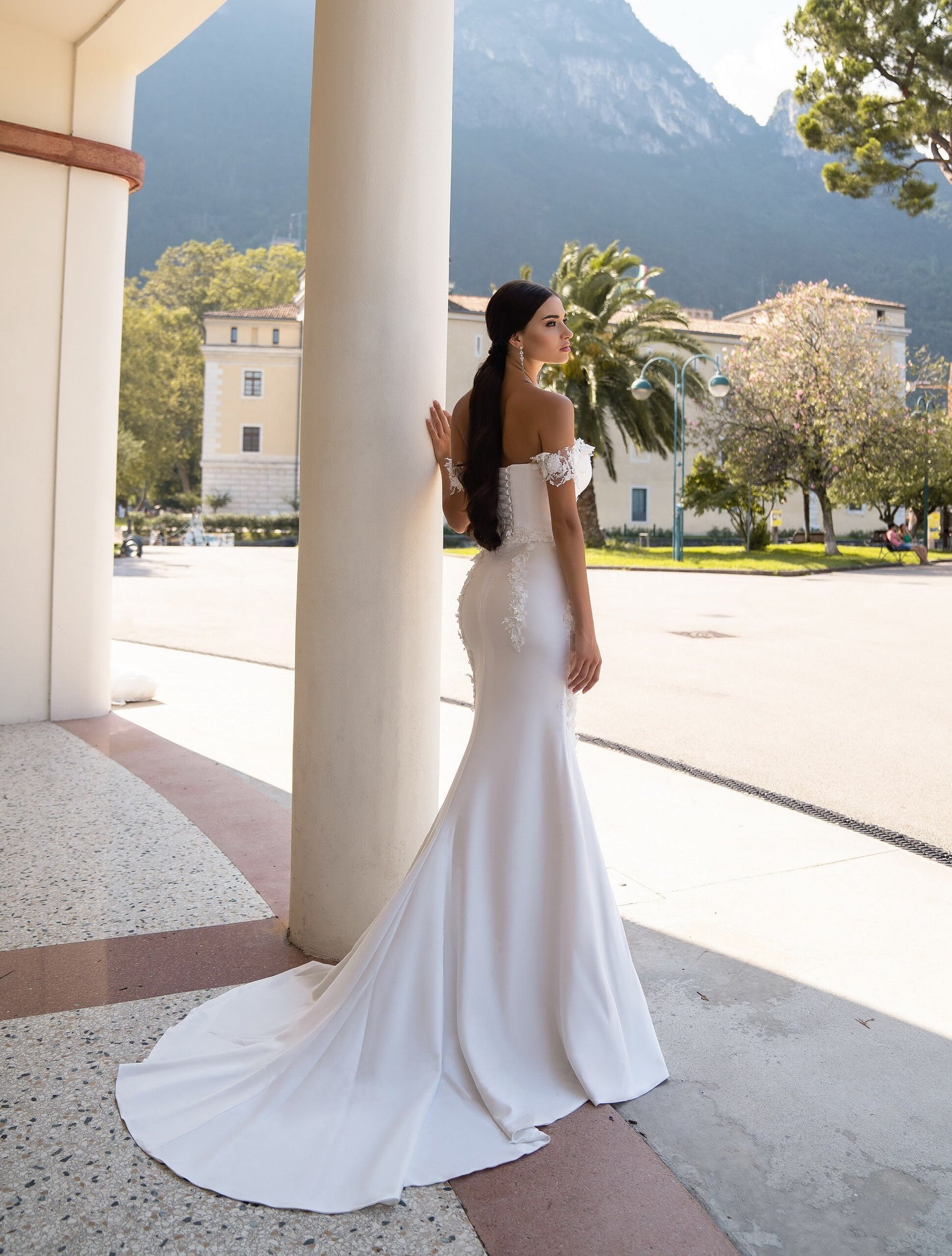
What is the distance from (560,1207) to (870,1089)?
0.87m

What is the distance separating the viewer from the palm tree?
28297mm

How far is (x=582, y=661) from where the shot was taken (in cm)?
252

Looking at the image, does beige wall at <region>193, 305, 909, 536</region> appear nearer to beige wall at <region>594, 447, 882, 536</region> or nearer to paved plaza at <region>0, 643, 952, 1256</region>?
beige wall at <region>594, 447, 882, 536</region>

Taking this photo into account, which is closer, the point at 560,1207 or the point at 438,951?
the point at 560,1207

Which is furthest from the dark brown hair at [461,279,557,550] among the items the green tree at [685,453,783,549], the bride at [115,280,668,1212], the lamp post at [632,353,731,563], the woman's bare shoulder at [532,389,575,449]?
the green tree at [685,453,783,549]

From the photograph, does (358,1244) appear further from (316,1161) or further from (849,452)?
(849,452)

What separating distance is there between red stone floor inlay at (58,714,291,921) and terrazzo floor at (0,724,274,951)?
0.06 m

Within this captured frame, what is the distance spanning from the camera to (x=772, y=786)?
210 inches

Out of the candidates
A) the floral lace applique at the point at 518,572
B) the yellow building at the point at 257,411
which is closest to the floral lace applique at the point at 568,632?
the floral lace applique at the point at 518,572

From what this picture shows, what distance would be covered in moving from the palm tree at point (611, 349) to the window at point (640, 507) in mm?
16994

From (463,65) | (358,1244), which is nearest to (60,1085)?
(358,1244)

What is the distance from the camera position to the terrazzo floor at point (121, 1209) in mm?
1782

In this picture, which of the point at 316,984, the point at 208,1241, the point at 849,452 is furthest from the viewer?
the point at 849,452

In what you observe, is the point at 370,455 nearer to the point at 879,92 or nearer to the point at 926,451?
the point at 879,92
